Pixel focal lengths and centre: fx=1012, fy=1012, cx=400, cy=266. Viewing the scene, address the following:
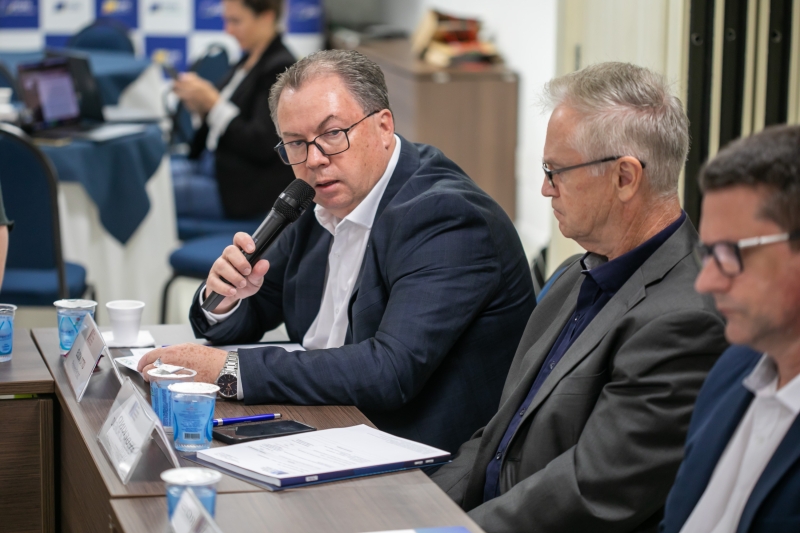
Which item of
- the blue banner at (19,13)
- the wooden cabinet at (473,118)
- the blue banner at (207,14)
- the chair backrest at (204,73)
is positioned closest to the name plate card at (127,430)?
the wooden cabinet at (473,118)

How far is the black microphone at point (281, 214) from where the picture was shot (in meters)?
1.87

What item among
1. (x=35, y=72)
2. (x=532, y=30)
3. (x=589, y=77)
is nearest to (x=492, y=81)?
(x=532, y=30)

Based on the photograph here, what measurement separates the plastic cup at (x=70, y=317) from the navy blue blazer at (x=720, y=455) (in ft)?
3.81

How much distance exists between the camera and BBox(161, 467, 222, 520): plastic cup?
1.10 m

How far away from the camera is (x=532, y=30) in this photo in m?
5.72

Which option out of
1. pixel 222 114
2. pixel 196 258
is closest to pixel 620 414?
pixel 196 258

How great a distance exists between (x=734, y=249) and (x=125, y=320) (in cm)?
134

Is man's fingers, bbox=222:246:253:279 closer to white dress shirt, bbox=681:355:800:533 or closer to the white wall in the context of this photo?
white dress shirt, bbox=681:355:800:533

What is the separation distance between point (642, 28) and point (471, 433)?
174 cm

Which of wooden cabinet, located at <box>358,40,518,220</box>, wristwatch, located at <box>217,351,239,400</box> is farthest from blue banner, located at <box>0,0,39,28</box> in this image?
wristwatch, located at <box>217,351,239,400</box>

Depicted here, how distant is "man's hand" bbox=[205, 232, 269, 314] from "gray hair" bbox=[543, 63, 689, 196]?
27.0 inches

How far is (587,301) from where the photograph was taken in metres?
1.62

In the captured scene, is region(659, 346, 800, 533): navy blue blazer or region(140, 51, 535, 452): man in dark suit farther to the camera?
region(140, 51, 535, 452): man in dark suit

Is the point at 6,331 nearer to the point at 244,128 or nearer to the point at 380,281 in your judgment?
the point at 380,281
